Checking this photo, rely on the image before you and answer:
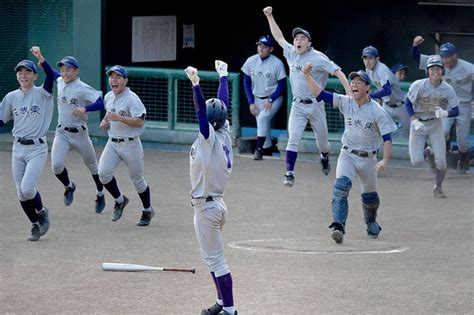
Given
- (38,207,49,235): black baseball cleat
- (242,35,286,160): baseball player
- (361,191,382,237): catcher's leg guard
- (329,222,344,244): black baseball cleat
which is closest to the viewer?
(329,222,344,244): black baseball cleat

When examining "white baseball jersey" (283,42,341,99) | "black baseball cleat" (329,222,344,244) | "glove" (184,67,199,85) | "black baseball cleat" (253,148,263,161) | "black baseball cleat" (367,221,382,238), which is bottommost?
"black baseball cleat" (253,148,263,161)

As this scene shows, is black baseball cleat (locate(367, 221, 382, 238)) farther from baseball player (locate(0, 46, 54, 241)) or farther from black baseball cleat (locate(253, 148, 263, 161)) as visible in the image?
black baseball cleat (locate(253, 148, 263, 161))

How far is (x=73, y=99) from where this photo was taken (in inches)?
567

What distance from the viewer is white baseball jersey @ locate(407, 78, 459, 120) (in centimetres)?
1577

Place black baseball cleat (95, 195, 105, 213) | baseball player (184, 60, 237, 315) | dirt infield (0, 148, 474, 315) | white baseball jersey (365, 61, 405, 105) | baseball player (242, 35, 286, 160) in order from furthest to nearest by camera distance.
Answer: baseball player (242, 35, 286, 160), white baseball jersey (365, 61, 405, 105), black baseball cleat (95, 195, 105, 213), dirt infield (0, 148, 474, 315), baseball player (184, 60, 237, 315)

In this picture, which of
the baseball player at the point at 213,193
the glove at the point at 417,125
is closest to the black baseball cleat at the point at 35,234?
the baseball player at the point at 213,193

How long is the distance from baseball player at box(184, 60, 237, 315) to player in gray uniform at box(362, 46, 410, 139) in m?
7.72

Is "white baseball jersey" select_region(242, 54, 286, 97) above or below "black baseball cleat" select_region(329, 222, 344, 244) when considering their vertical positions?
above

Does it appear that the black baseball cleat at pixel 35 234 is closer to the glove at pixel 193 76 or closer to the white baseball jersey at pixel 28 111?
the white baseball jersey at pixel 28 111

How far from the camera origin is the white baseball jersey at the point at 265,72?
18828 mm

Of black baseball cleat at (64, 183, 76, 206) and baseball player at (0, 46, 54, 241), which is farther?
black baseball cleat at (64, 183, 76, 206)

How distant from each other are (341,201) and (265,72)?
665 cm

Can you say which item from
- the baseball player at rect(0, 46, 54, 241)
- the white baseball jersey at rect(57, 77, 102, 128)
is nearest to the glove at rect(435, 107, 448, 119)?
the white baseball jersey at rect(57, 77, 102, 128)

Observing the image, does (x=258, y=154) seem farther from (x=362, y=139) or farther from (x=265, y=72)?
(x=362, y=139)
